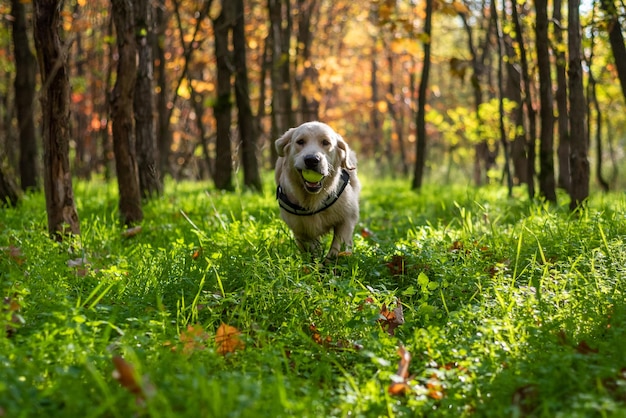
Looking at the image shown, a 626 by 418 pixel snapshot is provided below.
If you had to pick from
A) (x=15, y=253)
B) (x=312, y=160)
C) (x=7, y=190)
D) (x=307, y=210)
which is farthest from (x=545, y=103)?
(x=7, y=190)

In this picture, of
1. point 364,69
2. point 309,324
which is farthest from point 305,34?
point 309,324

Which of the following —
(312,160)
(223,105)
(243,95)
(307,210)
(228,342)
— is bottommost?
(228,342)

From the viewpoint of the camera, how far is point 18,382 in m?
2.54

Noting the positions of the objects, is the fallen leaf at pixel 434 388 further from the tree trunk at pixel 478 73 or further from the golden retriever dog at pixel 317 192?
the tree trunk at pixel 478 73

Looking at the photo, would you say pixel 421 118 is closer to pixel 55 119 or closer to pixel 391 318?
pixel 55 119

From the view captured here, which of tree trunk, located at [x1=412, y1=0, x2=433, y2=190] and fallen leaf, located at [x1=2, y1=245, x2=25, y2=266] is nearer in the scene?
fallen leaf, located at [x1=2, y1=245, x2=25, y2=266]

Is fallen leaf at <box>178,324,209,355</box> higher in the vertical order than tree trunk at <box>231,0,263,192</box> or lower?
lower

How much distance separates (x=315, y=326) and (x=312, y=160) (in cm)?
168

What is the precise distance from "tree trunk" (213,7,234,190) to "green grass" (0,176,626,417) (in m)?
6.36

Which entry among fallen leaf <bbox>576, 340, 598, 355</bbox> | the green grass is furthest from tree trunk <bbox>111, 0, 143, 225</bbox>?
fallen leaf <bbox>576, 340, 598, 355</bbox>

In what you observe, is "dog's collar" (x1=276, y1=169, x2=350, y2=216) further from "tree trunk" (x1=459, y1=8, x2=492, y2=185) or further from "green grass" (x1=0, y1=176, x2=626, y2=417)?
"tree trunk" (x1=459, y1=8, x2=492, y2=185)

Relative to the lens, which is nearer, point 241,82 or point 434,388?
point 434,388

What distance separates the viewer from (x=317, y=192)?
17.4 feet

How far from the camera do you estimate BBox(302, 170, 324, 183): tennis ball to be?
5.21 metres
